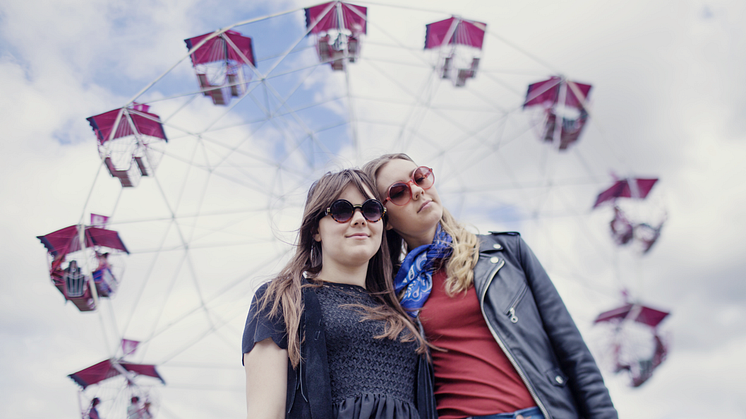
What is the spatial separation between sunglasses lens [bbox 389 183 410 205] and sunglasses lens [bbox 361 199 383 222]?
16.0 inches

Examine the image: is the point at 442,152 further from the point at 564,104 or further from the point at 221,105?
the point at 221,105

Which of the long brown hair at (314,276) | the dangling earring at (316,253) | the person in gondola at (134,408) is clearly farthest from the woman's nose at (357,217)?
the person in gondola at (134,408)

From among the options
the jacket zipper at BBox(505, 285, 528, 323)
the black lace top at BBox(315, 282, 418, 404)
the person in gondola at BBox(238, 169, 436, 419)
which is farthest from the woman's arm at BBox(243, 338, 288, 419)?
the jacket zipper at BBox(505, 285, 528, 323)

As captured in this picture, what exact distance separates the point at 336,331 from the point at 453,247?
1064 mm

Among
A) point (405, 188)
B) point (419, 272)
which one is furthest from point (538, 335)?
point (405, 188)

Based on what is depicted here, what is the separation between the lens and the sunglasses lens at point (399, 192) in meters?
3.34

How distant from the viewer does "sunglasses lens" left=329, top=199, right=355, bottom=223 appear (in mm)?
2916

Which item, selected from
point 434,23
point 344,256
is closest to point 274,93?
point 434,23

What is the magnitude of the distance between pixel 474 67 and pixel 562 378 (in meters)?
8.44

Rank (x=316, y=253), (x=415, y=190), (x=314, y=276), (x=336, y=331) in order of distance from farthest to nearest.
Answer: (x=415, y=190) → (x=316, y=253) → (x=314, y=276) → (x=336, y=331)

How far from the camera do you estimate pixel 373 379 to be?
256cm

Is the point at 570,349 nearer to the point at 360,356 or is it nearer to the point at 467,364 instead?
the point at 467,364

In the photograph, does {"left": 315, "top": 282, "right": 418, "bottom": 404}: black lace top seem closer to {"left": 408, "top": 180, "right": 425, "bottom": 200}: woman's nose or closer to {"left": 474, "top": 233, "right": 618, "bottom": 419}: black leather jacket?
{"left": 474, "top": 233, "right": 618, "bottom": 419}: black leather jacket

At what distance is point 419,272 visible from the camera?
10.6 ft
